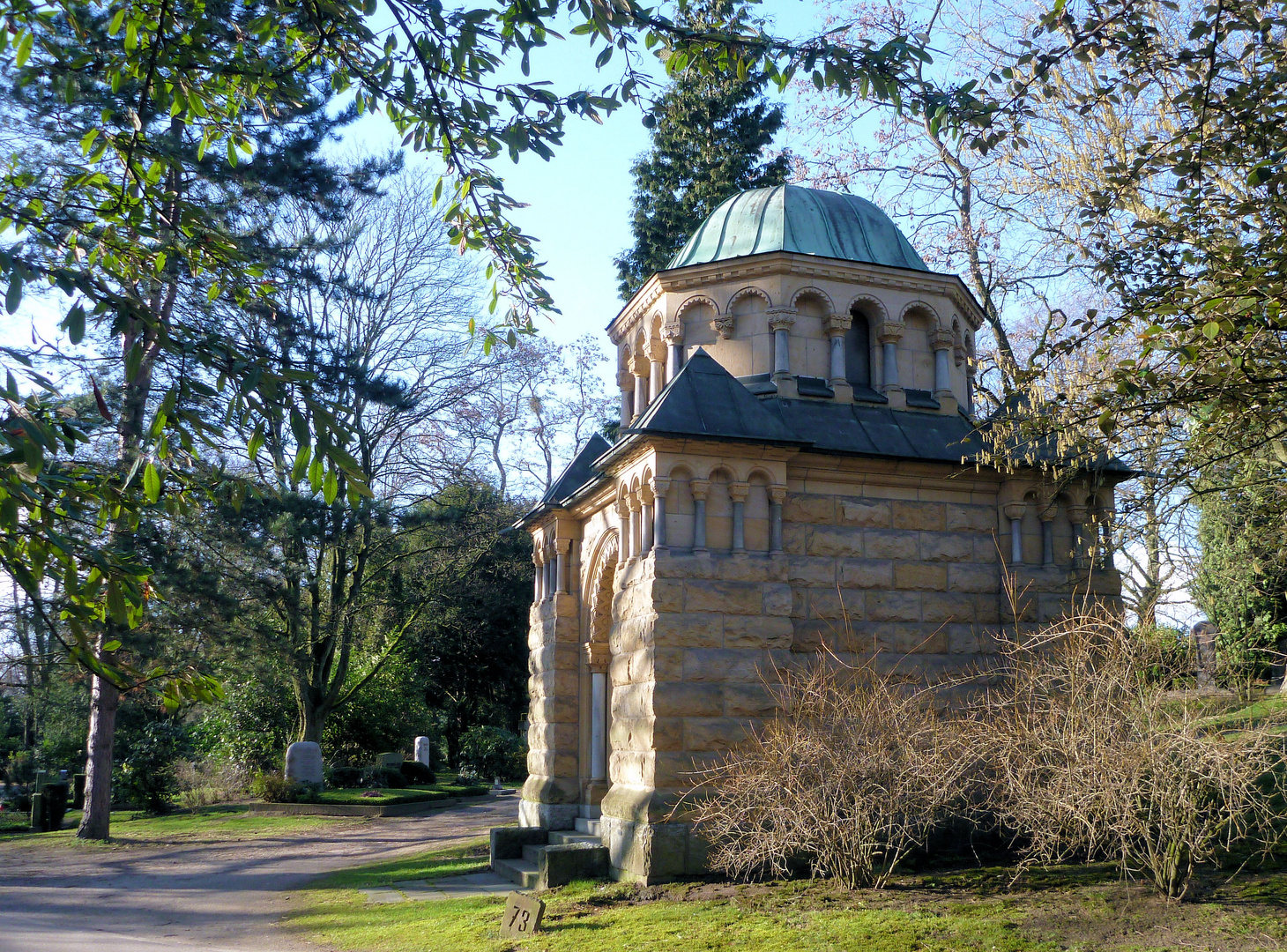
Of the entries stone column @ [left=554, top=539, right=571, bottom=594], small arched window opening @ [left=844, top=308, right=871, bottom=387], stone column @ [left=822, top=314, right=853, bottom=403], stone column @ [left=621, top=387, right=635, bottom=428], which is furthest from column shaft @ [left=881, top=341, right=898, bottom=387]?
stone column @ [left=554, top=539, right=571, bottom=594]

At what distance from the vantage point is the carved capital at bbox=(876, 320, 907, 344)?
526 inches

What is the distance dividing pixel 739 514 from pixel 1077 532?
434 centimetres

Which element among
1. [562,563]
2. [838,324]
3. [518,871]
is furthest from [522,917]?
[838,324]

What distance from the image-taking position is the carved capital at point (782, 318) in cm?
1293

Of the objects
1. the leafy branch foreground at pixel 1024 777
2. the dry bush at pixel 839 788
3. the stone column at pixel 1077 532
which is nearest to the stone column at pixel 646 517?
the leafy branch foreground at pixel 1024 777

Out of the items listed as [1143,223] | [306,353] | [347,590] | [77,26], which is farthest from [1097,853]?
[347,590]

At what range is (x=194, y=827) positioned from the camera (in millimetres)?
20281

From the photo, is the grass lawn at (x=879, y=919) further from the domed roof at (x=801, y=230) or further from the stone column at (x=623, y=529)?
the domed roof at (x=801, y=230)

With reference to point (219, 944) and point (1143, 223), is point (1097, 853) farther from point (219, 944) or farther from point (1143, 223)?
point (219, 944)

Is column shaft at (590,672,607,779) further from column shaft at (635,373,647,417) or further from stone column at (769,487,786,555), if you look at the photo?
column shaft at (635,373,647,417)

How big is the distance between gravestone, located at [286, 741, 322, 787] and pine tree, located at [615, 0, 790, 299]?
43.9 ft

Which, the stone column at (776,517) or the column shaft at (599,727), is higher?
the stone column at (776,517)

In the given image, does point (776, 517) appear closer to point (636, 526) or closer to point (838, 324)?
point (636, 526)

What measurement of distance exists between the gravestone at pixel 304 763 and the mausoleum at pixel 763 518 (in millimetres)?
10885
